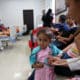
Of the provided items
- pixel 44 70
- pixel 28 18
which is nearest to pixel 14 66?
pixel 44 70

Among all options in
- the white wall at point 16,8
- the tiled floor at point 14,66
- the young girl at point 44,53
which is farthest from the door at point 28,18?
the young girl at point 44,53

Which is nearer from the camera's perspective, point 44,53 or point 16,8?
point 44,53

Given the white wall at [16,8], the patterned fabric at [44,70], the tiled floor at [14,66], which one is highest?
the white wall at [16,8]

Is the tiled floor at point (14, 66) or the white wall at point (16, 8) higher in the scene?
the white wall at point (16, 8)

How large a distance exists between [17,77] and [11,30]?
320 cm

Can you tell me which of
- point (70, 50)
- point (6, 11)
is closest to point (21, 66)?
point (70, 50)

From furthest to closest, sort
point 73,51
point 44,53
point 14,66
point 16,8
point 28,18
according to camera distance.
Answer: point 28,18 < point 16,8 < point 14,66 < point 73,51 < point 44,53

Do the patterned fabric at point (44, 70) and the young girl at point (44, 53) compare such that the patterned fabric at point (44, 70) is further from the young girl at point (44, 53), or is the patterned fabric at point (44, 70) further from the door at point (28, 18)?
the door at point (28, 18)

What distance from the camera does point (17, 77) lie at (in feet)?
12.4

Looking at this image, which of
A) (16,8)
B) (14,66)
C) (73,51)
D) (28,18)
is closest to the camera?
(73,51)

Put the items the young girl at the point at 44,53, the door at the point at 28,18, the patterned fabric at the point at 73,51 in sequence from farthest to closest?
the door at the point at 28,18 → the young girl at the point at 44,53 → the patterned fabric at the point at 73,51

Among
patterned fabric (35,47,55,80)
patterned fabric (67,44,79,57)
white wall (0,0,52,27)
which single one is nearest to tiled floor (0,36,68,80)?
patterned fabric (67,44,79,57)

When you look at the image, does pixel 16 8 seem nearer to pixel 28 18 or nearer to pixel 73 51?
pixel 28 18

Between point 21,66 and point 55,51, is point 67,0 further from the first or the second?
point 21,66
